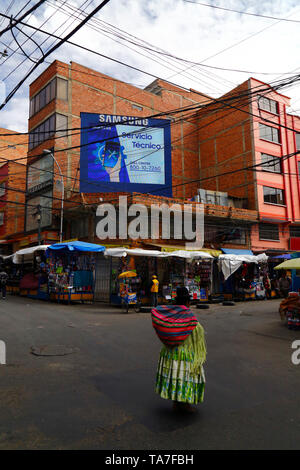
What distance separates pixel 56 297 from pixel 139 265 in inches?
194

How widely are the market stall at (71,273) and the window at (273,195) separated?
1725cm

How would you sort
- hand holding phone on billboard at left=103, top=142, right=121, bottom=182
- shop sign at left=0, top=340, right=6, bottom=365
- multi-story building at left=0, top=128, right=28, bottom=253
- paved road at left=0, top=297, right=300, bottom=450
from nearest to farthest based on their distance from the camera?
1. paved road at left=0, top=297, right=300, bottom=450
2. shop sign at left=0, top=340, right=6, bottom=365
3. hand holding phone on billboard at left=103, top=142, right=121, bottom=182
4. multi-story building at left=0, top=128, right=28, bottom=253

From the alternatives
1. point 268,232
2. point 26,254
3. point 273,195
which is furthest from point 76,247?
point 273,195

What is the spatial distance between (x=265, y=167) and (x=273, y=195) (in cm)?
271

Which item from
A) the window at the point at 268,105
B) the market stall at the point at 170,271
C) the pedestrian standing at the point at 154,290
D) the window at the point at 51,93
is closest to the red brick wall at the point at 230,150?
the window at the point at 268,105

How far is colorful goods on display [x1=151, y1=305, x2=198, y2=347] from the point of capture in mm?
3900

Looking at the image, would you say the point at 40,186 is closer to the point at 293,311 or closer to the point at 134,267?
the point at 134,267

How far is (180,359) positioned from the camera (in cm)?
392

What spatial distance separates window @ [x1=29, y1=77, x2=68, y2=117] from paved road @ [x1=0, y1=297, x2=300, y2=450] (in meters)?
24.9

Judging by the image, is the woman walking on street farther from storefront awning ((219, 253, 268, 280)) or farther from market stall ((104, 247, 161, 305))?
storefront awning ((219, 253, 268, 280))

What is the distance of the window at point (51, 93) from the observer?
28219 millimetres

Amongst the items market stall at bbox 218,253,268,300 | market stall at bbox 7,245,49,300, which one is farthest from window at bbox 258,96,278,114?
market stall at bbox 7,245,49,300
